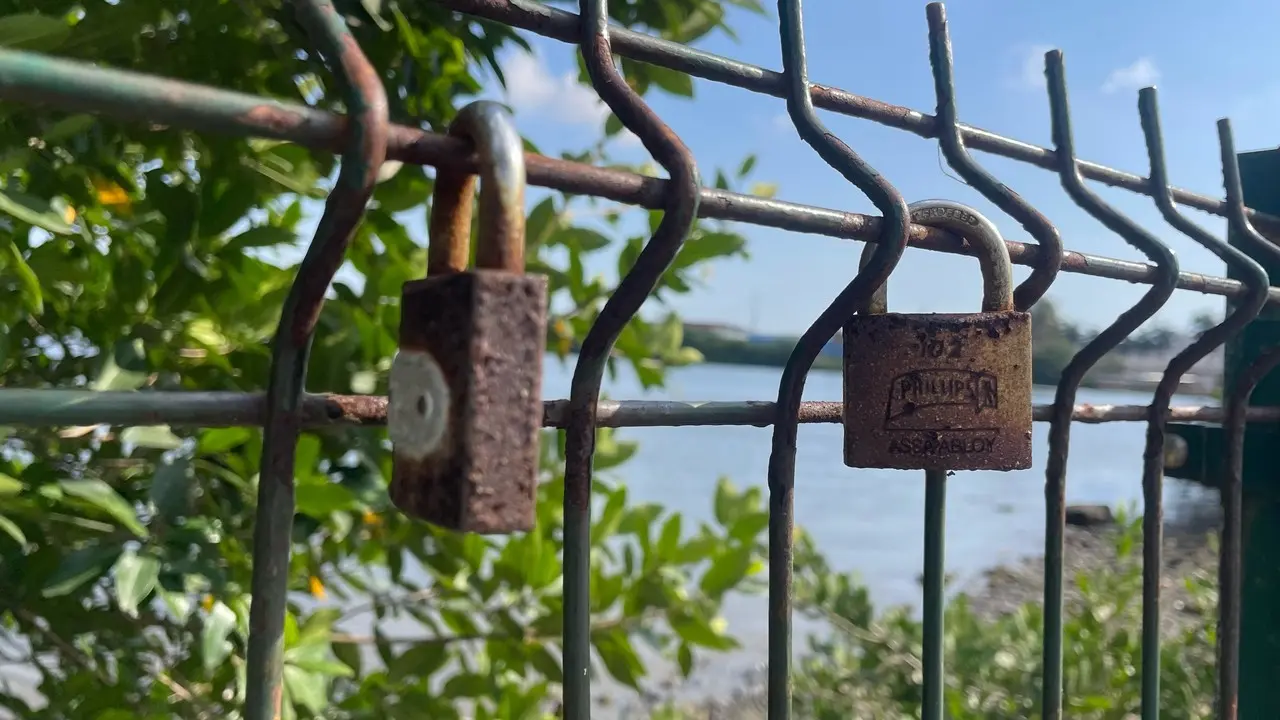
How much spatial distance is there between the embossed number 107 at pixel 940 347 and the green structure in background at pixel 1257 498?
75cm

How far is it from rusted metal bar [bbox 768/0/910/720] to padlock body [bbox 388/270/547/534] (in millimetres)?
286

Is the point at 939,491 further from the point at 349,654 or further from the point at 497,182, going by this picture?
the point at 349,654

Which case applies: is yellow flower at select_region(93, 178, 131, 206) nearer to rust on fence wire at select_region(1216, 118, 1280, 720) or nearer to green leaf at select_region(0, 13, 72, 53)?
green leaf at select_region(0, 13, 72, 53)

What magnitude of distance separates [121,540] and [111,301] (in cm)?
29

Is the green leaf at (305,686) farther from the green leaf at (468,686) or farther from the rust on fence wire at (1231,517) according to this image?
the rust on fence wire at (1231,517)

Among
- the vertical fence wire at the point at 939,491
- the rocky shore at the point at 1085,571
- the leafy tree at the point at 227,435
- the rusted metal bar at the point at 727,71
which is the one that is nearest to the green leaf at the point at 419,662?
the leafy tree at the point at 227,435

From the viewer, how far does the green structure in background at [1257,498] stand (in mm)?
1210

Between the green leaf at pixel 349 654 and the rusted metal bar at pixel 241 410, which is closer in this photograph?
the rusted metal bar at pixel 241 410

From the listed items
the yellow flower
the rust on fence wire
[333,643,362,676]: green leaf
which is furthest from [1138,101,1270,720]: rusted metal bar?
the yellow flower

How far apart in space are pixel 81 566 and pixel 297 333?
605mm

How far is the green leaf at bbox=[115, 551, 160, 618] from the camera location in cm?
84

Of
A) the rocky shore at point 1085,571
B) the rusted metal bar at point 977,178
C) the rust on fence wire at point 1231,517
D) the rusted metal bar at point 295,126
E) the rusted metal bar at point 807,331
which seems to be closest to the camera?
the rusted metal bar at point 295,126

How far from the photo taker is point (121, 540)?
0.92 m

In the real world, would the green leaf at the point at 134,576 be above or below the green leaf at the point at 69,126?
below
